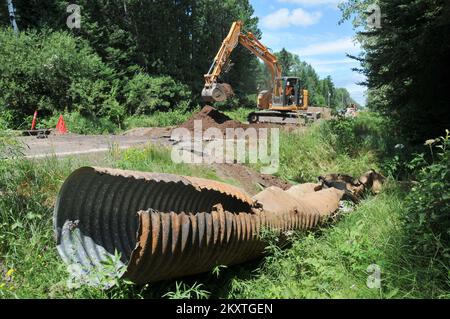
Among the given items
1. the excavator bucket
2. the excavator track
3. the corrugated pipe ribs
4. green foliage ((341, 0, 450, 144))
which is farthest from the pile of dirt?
the excavator track

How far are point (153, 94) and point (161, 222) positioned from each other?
86.3 ft

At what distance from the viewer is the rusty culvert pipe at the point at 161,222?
3342 millimetres

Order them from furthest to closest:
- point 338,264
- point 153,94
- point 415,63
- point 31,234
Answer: point 153,94 → point 415,63 → point 31,234 → point 338,264

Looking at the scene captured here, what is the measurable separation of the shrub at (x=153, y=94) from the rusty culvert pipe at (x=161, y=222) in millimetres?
22784

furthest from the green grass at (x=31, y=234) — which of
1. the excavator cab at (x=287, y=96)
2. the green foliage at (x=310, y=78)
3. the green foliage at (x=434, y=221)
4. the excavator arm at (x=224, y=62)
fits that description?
the green foliage at (x=310, y=78)

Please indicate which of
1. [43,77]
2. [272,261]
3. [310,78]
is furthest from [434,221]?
[310,78]

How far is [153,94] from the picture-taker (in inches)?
1136

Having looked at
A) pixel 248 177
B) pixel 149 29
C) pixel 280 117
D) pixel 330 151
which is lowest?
pixel 248 177

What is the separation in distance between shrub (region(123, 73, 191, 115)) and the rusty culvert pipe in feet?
74.8

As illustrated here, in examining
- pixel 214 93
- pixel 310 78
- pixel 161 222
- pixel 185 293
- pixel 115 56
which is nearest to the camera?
pixel 161 222

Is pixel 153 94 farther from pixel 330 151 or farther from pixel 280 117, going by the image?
pixel 330 151

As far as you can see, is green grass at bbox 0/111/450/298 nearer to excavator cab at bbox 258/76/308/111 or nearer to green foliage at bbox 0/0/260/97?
excavator cab at bbox 258/76/308/111
